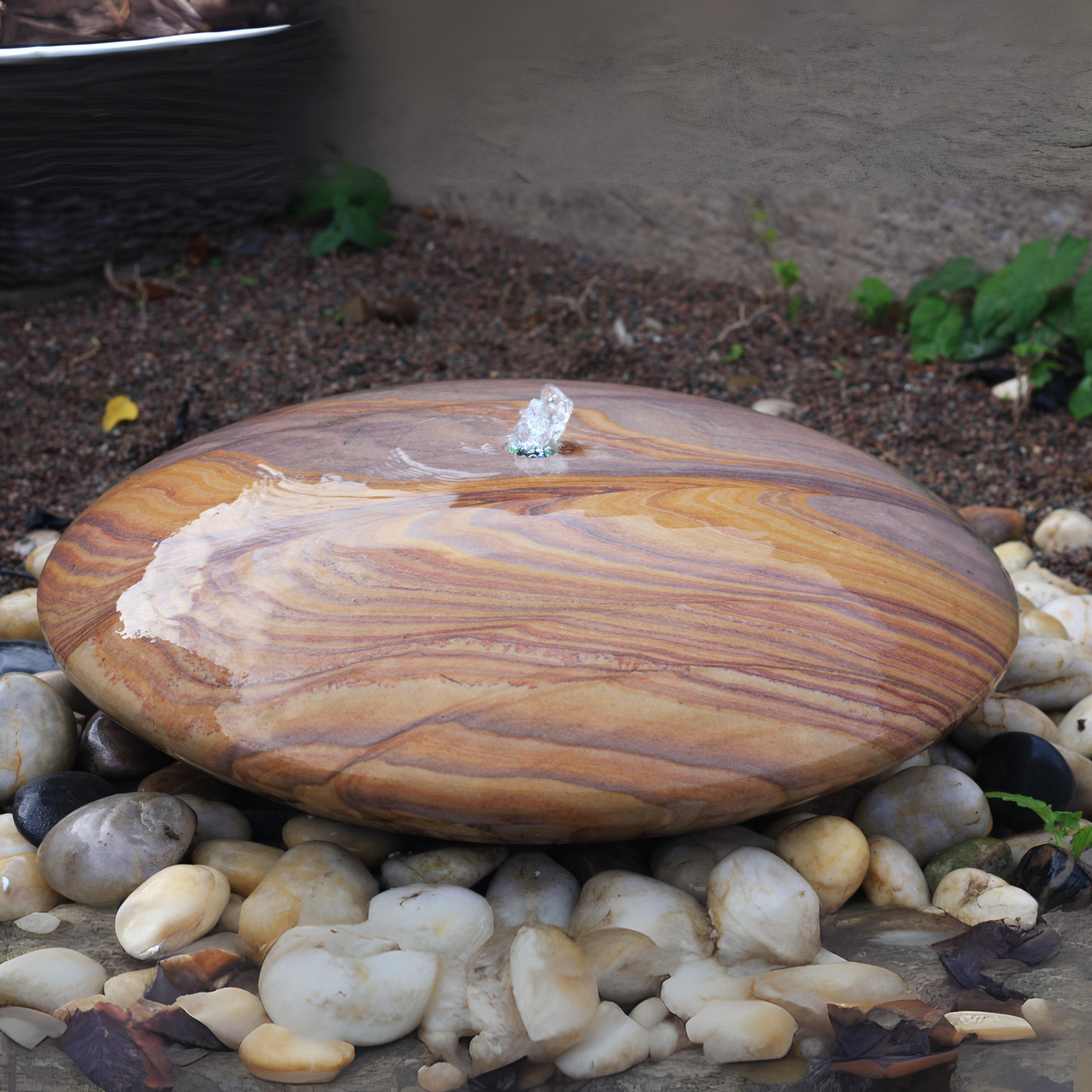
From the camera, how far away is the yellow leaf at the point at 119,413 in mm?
3287

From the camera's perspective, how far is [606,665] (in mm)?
1272

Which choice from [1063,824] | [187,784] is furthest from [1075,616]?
[187,784]

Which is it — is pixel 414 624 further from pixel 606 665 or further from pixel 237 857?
pixel 237 857

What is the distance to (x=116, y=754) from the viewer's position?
166 cm

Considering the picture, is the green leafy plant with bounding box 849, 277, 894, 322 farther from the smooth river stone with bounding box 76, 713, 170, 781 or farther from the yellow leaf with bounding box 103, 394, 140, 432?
the smooth river stone with bounding box 76, 713, 170, 781

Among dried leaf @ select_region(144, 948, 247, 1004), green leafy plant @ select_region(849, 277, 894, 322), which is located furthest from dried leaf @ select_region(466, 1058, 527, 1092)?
green leafy plant @ select_region(849, 277, 894, 322)

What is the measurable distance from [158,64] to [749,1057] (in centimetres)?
109

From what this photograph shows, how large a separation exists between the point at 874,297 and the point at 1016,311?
525 mm

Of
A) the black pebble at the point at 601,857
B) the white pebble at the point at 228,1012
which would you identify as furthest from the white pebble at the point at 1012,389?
the white pebble at the point at 228,1012

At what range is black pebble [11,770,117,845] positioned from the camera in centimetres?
150

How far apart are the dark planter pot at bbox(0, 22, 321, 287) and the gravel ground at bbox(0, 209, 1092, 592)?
2098 mm

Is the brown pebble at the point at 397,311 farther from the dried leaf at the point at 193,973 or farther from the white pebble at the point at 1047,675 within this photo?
the dried leaf at the point at 193,973

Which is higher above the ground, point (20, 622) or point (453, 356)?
point (453, 356)

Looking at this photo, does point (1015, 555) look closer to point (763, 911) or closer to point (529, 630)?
point (763, 911)
